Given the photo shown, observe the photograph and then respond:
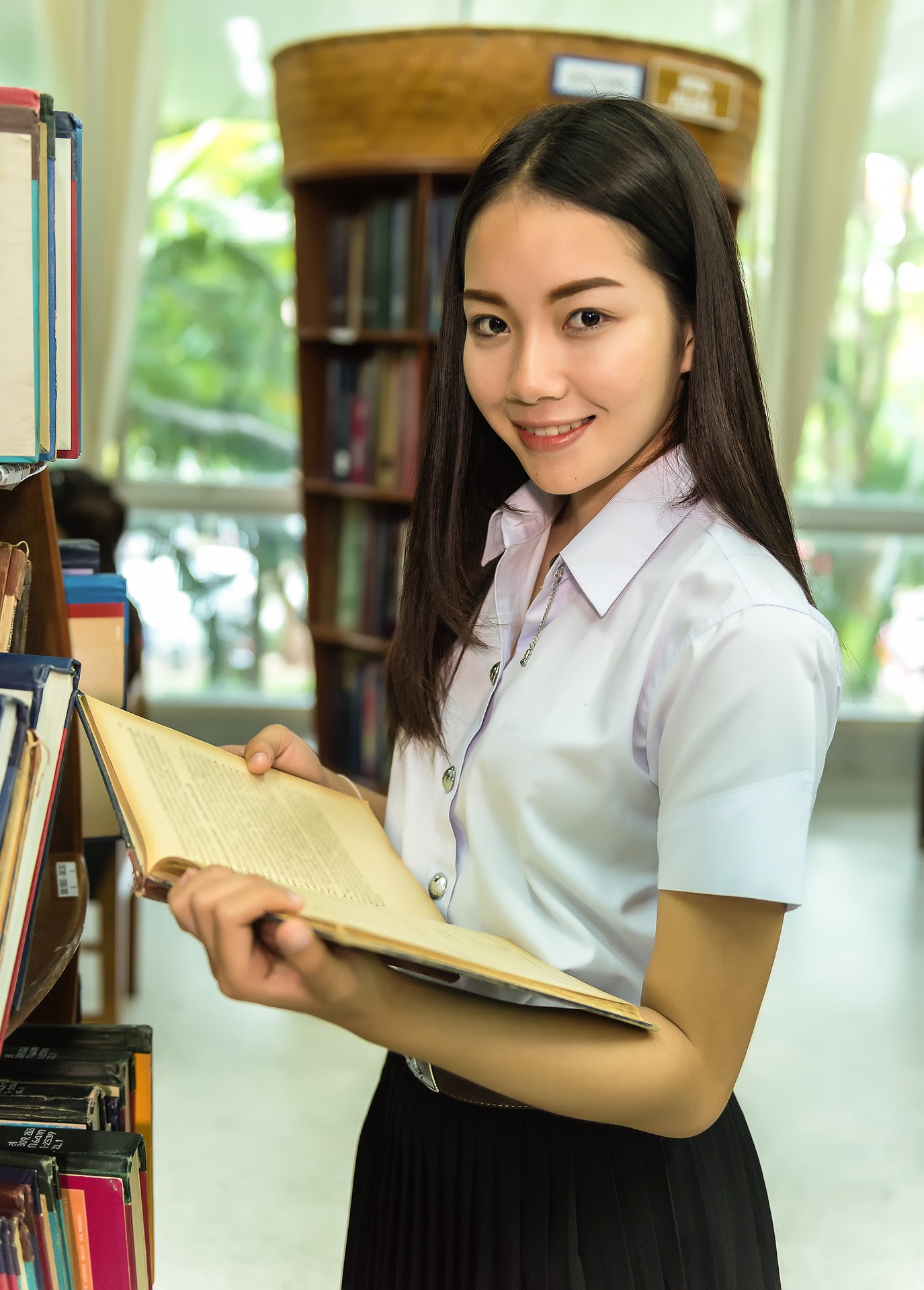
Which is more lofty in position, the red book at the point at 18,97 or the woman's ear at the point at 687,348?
the red book at the point at 18,97

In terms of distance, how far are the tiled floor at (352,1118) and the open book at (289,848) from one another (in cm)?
135

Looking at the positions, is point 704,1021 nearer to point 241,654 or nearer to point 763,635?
point 763,635

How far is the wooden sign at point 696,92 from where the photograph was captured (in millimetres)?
3137

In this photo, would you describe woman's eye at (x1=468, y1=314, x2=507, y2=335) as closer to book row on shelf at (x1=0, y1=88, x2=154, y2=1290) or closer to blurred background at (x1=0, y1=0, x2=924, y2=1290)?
book row on shelf at (x1=0, y1=88, x2=154, y2=1290)

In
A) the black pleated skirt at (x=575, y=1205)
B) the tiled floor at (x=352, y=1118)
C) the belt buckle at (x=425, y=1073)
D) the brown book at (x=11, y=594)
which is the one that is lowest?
the tiled floor at (x=352, y=1118)

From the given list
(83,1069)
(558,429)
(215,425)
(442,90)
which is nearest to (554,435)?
(558,429)

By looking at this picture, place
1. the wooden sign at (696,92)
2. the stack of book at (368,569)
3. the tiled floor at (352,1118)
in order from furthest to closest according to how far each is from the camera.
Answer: the stack of book at (368,569), the wooden sign at (696,92), the tiled floor at (352,1118)

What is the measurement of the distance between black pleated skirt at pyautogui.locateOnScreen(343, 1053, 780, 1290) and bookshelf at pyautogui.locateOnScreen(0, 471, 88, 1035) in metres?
0.33

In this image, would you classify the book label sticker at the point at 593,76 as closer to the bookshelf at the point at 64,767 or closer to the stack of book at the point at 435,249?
the stack of book at the point at 435,249

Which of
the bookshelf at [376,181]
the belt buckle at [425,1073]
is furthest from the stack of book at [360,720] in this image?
the belt buckle at [425,1073]

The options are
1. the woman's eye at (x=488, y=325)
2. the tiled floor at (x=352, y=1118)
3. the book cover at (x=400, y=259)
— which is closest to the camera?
the woman's eye at (x=488, y=325)

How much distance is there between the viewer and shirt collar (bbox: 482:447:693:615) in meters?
0.87

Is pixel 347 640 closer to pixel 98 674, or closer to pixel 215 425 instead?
pixel 215 425

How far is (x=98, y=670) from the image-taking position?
0.99m
